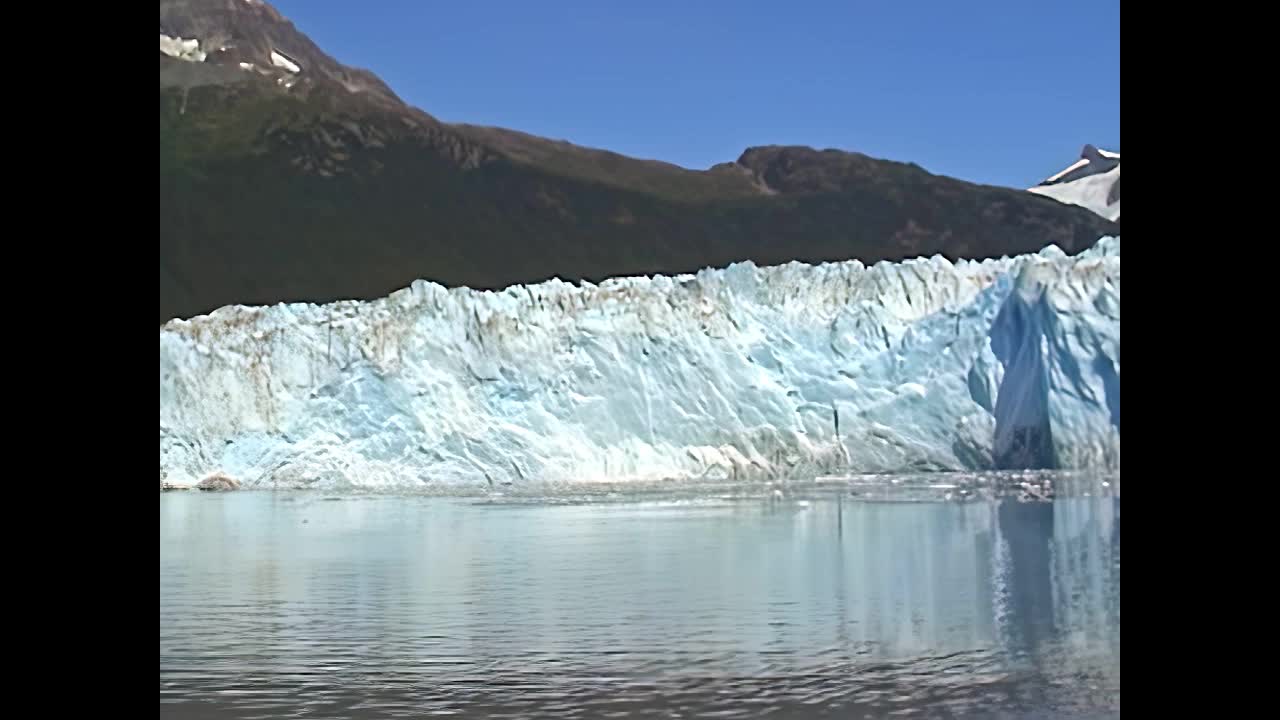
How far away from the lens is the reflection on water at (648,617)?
5.02 meters

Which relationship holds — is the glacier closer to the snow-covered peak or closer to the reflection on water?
Result: the reflection on water

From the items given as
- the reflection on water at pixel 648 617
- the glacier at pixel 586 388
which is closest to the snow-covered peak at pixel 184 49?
the glacier at pixel 586 388

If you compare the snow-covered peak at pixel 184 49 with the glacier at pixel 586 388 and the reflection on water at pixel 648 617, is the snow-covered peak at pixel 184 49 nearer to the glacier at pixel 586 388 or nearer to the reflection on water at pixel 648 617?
the glacier at pixel 586 388

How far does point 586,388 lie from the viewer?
15.9 m

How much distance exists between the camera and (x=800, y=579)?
27.3 feet

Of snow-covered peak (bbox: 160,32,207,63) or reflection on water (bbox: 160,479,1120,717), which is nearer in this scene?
reflection on water (bbox: 160,479,1120,717)

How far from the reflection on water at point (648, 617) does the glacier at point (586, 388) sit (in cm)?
313

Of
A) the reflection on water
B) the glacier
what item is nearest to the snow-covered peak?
the glacier

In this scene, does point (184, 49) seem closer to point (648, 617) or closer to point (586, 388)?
point (586, 388)

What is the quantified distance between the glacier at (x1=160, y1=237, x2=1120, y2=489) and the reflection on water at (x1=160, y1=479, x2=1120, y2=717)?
313 cm

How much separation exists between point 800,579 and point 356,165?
24135 mm

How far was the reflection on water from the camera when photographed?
16.5ft
